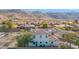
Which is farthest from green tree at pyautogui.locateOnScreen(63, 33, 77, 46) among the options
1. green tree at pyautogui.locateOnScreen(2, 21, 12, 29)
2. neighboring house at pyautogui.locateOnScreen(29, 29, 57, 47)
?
green tree at pyautogui.locateOnScreen(2, 21, 12, 29)

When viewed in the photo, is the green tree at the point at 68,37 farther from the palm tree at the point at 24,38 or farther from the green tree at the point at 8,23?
the green tree at the point at 8,23

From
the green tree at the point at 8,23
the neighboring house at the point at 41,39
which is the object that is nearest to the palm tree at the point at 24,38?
the neighboring house at the point at 41,39

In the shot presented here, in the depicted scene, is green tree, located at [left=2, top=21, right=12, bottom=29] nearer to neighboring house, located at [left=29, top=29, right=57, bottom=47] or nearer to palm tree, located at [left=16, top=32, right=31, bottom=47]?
palm tree, located at [left=16, top=32, right=31, bottom=47]

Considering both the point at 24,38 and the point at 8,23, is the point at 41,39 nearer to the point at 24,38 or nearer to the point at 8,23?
the point at 24,38

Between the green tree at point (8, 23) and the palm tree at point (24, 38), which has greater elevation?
the green tree at point (8, 23)

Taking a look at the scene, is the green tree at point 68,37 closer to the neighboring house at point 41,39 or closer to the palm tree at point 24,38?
the neighboring house at point 41,39

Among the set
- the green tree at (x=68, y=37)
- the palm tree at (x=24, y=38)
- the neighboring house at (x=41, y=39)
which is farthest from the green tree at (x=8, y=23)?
the green tree at (x=68, y=37)

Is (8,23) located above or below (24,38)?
above

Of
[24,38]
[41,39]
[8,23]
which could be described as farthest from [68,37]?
[8,23]
